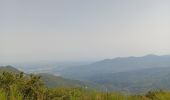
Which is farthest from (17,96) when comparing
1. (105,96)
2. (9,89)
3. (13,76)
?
(105,96)

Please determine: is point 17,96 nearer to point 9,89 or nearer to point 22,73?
point 9,89

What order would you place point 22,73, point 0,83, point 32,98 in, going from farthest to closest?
point 22,73 < point 0,83 < point 32,98

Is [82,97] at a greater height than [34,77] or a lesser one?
lesser

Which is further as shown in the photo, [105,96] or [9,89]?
[105,96]

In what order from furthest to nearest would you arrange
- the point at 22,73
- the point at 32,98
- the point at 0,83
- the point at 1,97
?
the point at 22,73 → the point at 0,83 → the point at 32,98 → the point at 1,97

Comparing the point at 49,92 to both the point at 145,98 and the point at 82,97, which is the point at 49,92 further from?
the point at 145,98

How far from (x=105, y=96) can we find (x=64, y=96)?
1.05 meters

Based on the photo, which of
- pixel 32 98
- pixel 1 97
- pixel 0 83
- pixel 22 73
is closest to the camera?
pixel 1 97

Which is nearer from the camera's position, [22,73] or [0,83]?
[0,83]

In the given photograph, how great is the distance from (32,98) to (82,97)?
1.19 meters

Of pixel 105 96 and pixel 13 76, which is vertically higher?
pixel 13 76

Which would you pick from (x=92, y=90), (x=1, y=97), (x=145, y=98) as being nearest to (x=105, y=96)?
(x=92, y=90)

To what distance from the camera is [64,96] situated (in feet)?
23.9

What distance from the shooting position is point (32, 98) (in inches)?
271
